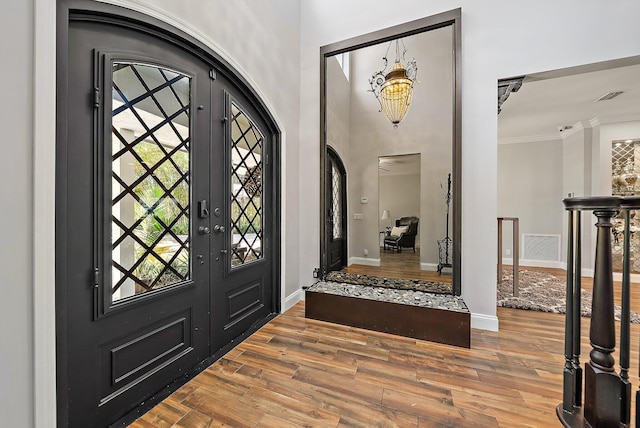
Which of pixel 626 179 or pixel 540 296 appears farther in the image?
pixel 626 179

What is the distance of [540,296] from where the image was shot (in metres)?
3.55

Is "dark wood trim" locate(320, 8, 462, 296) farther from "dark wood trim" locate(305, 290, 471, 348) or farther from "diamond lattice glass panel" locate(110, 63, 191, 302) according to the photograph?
"diamond lattice glass panel" locate(110, 63, 191, 302)

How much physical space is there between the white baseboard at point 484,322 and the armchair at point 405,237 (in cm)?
100

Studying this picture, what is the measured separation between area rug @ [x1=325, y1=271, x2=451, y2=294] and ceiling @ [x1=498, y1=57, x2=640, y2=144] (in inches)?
89.3

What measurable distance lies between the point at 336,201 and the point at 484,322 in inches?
84.8

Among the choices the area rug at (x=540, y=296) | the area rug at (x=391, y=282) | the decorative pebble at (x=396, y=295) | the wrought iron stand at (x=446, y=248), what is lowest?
the area rug at (x=540, y=296)

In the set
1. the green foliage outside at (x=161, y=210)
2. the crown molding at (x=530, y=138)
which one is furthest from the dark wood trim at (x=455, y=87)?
the crown molding at (x=530, y=138)

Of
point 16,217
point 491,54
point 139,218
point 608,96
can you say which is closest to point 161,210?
point 139,218

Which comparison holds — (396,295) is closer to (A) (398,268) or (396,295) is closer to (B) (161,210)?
(A) (398,268)

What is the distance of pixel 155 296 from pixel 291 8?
11.6ft

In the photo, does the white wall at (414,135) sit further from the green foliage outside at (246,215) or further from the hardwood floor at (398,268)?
the green foliage outside at (246,215)

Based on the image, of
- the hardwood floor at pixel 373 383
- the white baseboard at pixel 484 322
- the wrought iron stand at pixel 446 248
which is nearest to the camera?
the hardwood floor at pixel 373 383

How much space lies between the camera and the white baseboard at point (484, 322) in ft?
8.52

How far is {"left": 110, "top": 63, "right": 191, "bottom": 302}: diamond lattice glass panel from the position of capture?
1.52 metres
